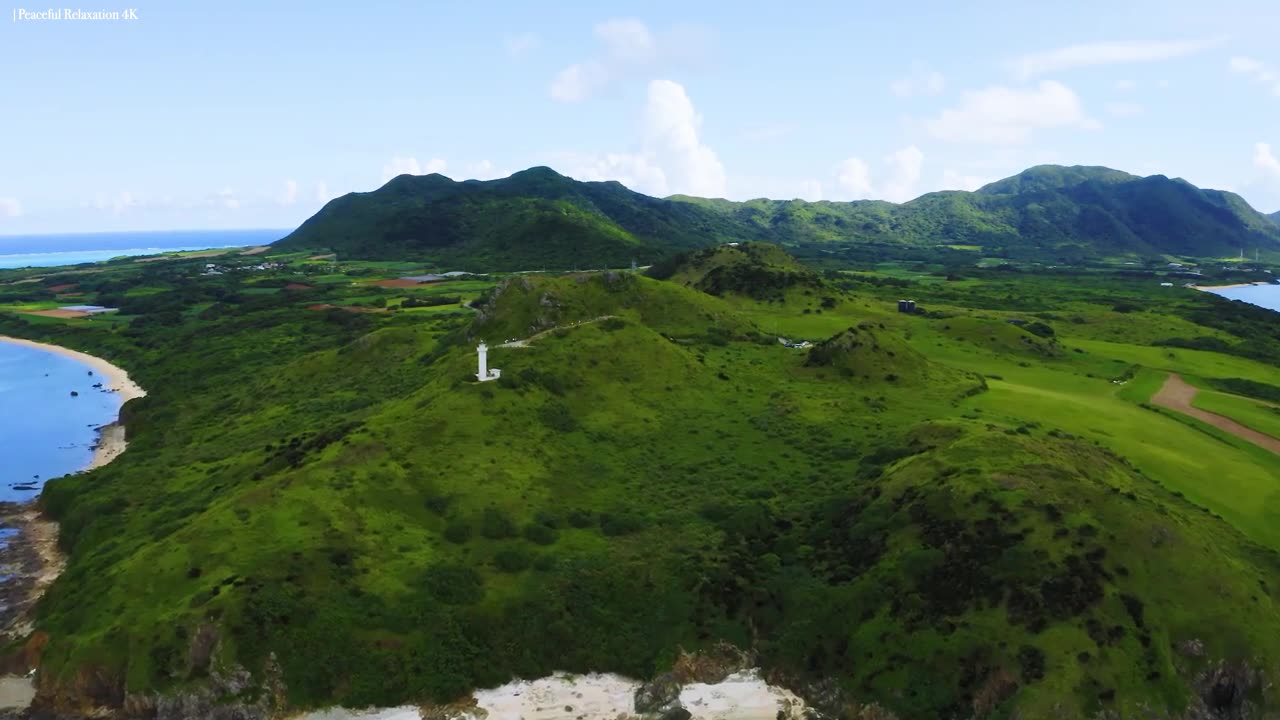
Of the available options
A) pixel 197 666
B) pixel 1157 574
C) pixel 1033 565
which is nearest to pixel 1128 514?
pixel 1157 574

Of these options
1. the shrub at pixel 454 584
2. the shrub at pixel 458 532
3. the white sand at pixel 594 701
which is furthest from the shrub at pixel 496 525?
the white sand at pixel 594 701

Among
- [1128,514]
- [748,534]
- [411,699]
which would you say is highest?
[1128,514]

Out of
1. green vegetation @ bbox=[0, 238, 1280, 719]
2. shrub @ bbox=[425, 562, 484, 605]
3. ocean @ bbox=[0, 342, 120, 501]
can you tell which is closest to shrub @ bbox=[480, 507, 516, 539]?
green vegetation @ bbox=[0, 238, 1280, 719]

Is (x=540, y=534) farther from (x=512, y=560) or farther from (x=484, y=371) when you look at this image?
(x=484, y=371)

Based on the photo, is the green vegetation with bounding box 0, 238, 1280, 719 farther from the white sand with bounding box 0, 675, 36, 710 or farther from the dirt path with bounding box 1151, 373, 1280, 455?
the dirt path with bounding box 1151, 373, 1280, 455

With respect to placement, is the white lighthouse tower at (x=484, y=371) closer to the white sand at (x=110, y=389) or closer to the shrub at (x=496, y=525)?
the shrub at (x=496, y=525)

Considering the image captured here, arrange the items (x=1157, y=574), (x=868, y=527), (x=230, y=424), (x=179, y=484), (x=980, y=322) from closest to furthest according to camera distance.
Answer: (x=1157, y=574), (x=868, y=527), (x=179, y=484), (x=230, y=424), (x=980, y=322)

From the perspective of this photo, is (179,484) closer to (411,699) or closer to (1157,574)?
(411,699)
